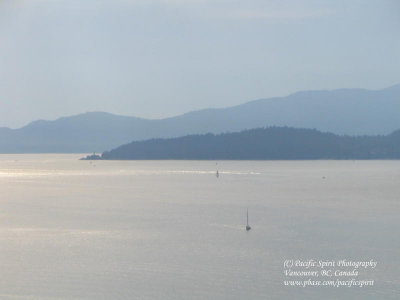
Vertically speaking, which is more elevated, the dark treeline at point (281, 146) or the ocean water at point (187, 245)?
the dark treeline at point (281, 146)

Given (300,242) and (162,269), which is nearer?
(162,269)

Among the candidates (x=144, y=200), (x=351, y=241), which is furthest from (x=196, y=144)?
(x=351, y=241)

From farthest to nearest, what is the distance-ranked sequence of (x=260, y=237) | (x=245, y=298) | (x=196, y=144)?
(x=196, y=144)
(x=260, y=237)
(x=245, y=298)

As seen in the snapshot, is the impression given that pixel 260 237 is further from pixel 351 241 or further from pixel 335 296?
pixel 335 296

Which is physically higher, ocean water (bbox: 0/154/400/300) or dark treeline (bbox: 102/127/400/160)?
dark treeline (bbox: 102/127/400/160)

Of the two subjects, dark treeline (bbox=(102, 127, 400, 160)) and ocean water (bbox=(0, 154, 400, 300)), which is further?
dark treeline (bbox=(102, 127, 400, 160))

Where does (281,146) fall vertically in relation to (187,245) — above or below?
above

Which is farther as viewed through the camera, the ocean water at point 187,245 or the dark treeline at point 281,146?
the dark treeline at point 281,146

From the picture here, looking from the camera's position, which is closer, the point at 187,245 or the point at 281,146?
the point at 187,245
